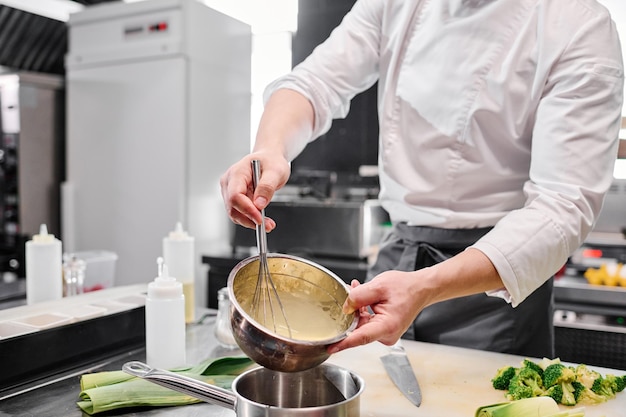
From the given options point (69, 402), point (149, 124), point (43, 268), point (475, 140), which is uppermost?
point (149, 124)

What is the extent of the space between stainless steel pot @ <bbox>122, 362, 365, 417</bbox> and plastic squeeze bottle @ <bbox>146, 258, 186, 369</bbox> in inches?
8.6

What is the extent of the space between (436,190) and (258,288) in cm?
57

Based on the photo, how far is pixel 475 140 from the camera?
1276 mm

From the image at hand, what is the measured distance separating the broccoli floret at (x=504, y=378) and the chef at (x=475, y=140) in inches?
4.6

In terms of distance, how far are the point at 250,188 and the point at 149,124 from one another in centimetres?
222

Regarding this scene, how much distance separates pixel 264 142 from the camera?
47.5 inches

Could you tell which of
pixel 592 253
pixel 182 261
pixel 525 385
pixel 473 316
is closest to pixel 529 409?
pixel 525 385

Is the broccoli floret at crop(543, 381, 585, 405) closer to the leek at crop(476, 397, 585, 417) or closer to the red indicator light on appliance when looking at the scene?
the leek at crop(476, 397, 585, 417)

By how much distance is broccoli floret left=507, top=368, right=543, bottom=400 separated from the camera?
917mm

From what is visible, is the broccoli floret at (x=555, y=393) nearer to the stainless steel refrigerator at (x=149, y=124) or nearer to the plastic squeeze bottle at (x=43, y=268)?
the plastic squeeze bottle at (x=43, y=268)

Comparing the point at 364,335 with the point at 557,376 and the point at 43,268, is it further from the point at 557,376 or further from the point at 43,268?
the point at 43,268

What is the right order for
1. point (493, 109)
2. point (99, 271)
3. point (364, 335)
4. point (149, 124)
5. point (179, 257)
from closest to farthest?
point (364, 335), point (493, 109), point (179, 257), point (99, 271), point (149, 124)

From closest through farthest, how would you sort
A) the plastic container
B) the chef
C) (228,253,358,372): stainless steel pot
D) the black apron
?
(228,253,358,372): stainless steel pot < the chef < the black apron < the plastic container

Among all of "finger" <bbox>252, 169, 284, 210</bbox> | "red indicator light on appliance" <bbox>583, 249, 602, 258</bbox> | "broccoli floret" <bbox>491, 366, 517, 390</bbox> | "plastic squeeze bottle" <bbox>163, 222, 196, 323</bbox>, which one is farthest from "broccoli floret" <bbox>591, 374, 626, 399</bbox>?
"red indicator light on appliance" <bbox>583, 249, 602, 258</bbox>
